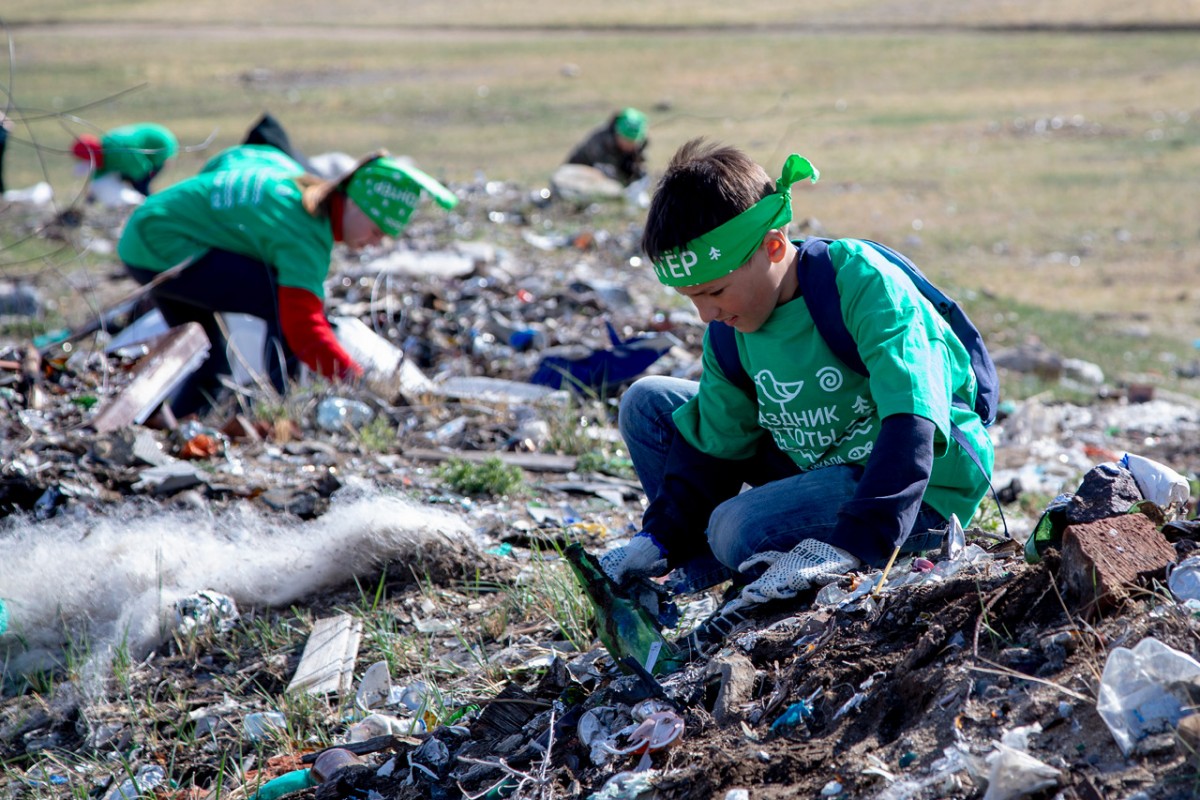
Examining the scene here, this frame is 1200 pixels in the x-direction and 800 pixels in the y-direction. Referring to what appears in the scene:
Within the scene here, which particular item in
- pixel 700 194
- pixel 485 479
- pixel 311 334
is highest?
pixel 700 194

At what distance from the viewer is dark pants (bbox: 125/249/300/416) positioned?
5602 millimetres

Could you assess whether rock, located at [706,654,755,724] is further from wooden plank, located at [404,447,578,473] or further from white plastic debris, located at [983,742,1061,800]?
wooden plank, located at [404,447,578,473]

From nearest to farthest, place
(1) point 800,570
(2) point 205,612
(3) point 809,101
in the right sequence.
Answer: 1. (1) point 800,570
2. (2) point 205,612
3. (3) point 809,101

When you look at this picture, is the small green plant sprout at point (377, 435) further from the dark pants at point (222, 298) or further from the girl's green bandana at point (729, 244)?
the girl's green bandana at point (729, 244)

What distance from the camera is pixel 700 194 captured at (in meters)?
2.58

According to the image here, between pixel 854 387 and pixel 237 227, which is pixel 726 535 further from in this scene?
pixel 237 227

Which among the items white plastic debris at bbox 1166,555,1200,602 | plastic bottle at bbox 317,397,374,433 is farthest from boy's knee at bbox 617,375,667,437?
plastic bottle at bbox 317,397,374,433

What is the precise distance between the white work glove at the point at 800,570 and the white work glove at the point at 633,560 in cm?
36

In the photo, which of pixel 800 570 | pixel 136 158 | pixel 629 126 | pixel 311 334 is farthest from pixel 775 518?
pixel 629 126

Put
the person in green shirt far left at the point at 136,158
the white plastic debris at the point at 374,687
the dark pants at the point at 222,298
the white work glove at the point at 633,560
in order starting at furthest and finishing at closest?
1. the person in green shirt far left at the point at 136,158
2. the dark pants at the point at 222,298
3. the white plastic debris at the point at 374,687
4. the white work glove at the point at 633,560

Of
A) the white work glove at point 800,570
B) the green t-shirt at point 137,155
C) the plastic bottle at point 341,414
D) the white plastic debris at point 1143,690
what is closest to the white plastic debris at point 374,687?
the white work glove at point 800,570

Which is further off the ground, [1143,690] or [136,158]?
[1143,690]

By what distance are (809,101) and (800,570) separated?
21035 millimetres

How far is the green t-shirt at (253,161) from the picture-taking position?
580cm
